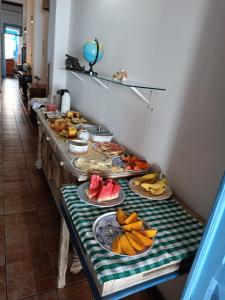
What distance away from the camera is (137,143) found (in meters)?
1.51

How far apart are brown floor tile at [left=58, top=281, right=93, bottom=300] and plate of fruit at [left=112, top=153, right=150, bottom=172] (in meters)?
0.72

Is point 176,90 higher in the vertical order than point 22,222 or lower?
higher

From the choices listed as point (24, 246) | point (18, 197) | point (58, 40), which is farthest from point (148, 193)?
point (58, 40)

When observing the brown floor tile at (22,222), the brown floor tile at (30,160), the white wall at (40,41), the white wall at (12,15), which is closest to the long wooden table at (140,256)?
the brown floor tile at (22,222)

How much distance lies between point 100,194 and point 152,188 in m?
0.29

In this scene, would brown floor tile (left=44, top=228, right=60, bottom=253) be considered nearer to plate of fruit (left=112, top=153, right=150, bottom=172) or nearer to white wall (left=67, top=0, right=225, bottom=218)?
plate of fruit (left=112, top=153, right=150, bottom=172)

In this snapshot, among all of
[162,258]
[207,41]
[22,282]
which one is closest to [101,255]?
[162,258]

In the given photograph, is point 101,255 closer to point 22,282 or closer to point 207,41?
point 22,282

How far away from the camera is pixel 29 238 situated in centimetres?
158

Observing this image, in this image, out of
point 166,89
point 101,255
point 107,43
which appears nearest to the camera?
point 101,255

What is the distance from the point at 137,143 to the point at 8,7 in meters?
10.5

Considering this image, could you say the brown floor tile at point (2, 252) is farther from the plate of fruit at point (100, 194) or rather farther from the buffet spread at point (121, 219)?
the plate of fruit at point (100, 194)

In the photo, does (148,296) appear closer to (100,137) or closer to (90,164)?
(90,164)

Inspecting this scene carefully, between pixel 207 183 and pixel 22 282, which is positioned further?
pixel 22 282
